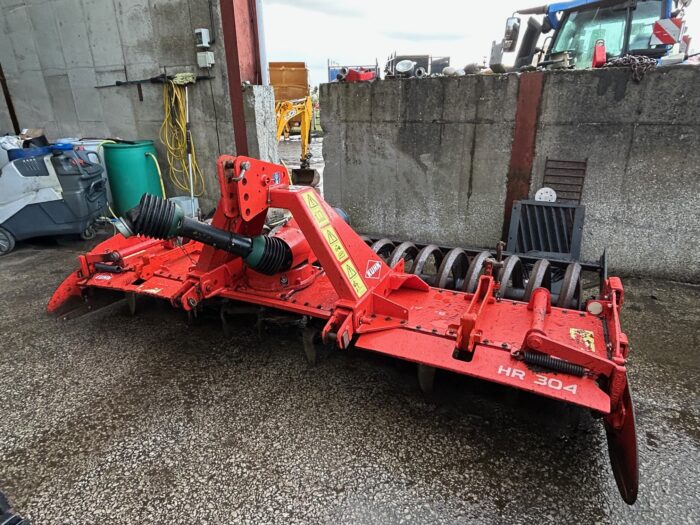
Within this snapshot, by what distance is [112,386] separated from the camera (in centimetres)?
288

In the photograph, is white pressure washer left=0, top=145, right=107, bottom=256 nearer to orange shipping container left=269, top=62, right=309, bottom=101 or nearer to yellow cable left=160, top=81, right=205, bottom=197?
yellow cable left=160, top=81, right=205, bottom=197

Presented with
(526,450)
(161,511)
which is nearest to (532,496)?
(526,450)

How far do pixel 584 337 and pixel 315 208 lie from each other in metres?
1.71

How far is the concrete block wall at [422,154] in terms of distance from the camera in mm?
4754

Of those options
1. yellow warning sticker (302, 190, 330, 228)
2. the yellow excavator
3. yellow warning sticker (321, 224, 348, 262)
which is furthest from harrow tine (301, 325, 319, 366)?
the yellow excavator

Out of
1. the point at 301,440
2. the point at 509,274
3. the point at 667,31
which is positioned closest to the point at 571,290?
the point at 509,274

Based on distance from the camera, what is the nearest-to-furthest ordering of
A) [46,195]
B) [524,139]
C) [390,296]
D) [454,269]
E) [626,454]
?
[626,454]
[390,296]
[454,269]
[524,139]
[46,195]

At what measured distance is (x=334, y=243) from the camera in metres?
2.71

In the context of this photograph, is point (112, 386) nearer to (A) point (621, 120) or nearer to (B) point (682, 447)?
(B) point (682, 447)

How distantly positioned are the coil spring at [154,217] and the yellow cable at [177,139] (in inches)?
178

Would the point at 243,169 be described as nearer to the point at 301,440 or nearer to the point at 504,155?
the point at 301,440

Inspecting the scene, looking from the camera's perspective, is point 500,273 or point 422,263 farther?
point 422,263

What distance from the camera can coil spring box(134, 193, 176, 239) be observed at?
2319mm

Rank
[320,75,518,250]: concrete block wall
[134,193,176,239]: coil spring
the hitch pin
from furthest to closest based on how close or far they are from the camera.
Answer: [320,75,518,250]: concrete block wall, the hitch pin, [134,193,176,239]: coil spring
